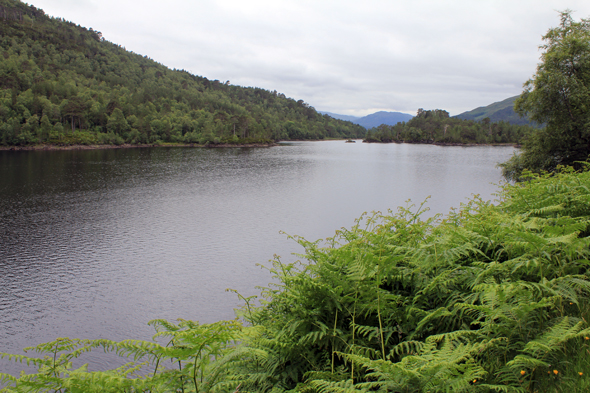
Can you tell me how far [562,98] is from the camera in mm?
27391

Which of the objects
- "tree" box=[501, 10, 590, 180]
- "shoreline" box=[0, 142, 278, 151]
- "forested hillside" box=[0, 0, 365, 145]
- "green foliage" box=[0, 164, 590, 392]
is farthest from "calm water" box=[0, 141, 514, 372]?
"forested hillside" box=[0, 0, 365, 145]

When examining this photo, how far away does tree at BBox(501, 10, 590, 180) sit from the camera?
2628cm

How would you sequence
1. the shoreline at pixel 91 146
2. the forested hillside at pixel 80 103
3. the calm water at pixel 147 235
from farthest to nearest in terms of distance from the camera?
the forested hillside at pixel 80 103, the shoreline at pixel 91 146, the calm water at pixel 147 235

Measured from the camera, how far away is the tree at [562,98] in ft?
86.2

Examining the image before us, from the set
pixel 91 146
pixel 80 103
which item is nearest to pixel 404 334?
pixel 91 146

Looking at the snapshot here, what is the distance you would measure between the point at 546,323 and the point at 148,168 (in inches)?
2492

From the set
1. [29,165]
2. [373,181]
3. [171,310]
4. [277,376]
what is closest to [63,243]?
[171,310]

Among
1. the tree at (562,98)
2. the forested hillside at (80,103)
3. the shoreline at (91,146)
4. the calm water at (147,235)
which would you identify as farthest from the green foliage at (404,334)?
the forested hillside at (80,103)

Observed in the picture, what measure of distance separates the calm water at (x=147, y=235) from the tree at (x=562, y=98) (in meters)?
9.21

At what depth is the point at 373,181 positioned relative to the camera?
50312mm

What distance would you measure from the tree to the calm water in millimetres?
9210

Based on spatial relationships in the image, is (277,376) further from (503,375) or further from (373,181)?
(373,181)

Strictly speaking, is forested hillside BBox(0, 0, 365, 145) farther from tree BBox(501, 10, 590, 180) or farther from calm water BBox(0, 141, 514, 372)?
tree BBox(501, 10, 590, 180)

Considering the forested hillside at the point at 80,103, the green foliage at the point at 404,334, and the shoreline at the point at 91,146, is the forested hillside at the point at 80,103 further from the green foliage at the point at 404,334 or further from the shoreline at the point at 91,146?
the green foliage at the point at 404,334
